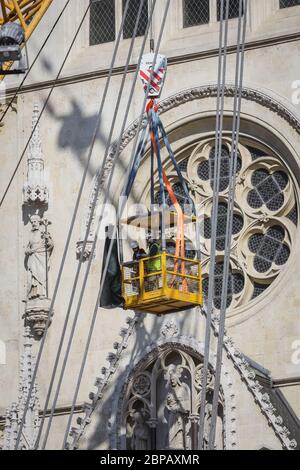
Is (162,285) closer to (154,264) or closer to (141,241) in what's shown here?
(154,264)

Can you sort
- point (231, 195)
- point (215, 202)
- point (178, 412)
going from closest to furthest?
point (215, 202)
point (231, 195)
point (178, 412)

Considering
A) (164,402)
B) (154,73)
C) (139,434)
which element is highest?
(154,73)

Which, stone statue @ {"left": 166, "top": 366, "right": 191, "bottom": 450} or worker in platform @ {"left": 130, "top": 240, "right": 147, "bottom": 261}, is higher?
worker in platform @ {"left": 130, "top": 240, "right": 147, "bottom": 261}

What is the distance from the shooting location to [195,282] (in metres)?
40.3

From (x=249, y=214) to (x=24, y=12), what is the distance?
5.76m

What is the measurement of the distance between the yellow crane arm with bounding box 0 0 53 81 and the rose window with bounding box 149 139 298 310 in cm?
372

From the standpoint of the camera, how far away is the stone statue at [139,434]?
41541mm

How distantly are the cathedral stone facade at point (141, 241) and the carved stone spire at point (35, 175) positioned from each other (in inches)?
1.5

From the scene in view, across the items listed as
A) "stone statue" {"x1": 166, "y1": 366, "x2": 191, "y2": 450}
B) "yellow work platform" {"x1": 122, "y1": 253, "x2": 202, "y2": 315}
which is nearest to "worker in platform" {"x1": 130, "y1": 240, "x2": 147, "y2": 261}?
"yellow work platform" {"x1": 122, "y1": 253, "x2": 202, "y2": 315}

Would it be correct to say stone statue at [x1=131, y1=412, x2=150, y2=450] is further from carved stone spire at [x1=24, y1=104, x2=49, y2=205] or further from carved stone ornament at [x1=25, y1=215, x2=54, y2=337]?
carved stone spire at [x1=24, y1=104, x2=49, y2=205]

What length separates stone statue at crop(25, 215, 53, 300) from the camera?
146ft

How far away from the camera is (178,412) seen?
41.3 m

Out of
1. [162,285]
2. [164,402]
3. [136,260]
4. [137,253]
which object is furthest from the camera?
[164,402]

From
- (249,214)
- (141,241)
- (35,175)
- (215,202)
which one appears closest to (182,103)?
(249,214)
